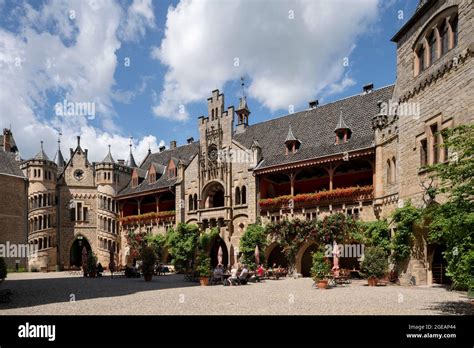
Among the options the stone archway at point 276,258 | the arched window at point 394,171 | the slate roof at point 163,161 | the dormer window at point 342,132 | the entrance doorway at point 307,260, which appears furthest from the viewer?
the slate roof at point 163,161

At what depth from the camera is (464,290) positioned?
16266 millimetres

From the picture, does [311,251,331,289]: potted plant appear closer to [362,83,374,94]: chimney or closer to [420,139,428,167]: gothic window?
[420,139,428,167]: gothic window

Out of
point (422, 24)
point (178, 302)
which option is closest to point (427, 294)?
point (178, 302)

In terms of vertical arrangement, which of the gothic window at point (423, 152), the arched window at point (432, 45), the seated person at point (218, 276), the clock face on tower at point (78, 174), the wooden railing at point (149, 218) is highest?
the arched window at point (432, 45)

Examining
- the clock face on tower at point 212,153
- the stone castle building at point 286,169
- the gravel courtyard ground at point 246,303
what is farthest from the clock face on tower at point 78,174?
the gravel courtyard ground at point 246,303

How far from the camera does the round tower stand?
40.6 meters

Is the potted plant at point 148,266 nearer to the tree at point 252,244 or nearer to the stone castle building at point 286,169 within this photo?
the tree at point 252,244

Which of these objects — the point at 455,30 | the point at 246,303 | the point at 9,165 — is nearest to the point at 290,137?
the point at 455,30

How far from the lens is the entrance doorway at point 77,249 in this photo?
42.5m

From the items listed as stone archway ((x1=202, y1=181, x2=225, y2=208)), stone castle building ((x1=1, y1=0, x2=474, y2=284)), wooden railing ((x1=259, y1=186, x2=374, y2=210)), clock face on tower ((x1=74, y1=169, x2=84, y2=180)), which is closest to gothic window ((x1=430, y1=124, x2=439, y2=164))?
stone castle building ((x1=1, y1=0, x2=474, y2=284))

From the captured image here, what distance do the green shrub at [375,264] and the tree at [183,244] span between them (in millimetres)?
16841

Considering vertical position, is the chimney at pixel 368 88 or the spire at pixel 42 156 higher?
the chimney at pixel 368 88

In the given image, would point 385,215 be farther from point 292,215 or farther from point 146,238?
point 146,238
